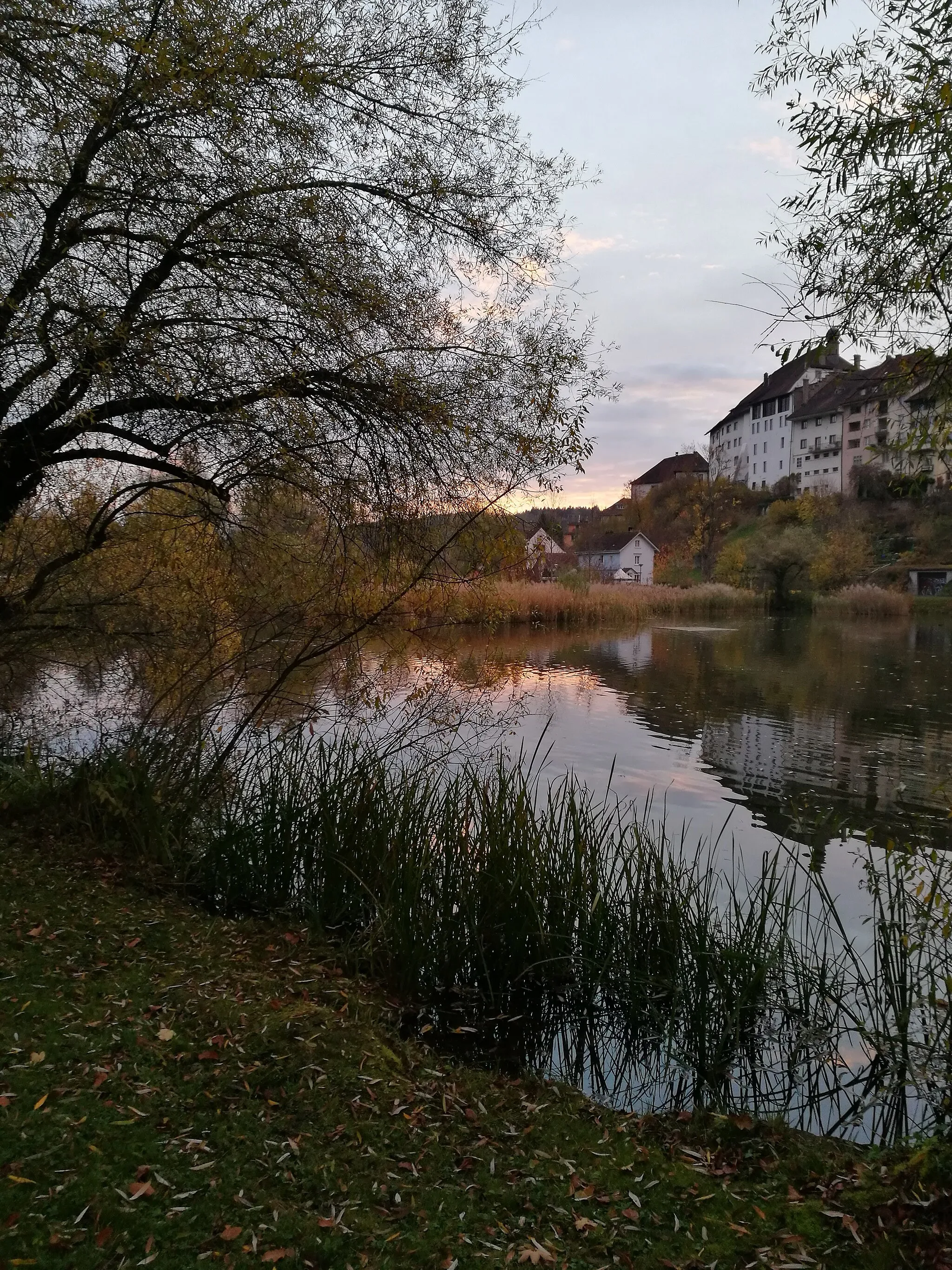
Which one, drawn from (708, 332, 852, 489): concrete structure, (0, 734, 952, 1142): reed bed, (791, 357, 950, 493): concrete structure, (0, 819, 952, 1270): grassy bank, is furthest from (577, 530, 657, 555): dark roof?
(0, 819, 952, 1270): grassy bank

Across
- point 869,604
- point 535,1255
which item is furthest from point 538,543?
point 869,604

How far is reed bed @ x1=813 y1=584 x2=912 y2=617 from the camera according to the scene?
46.6m

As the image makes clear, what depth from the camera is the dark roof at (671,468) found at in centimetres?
9875

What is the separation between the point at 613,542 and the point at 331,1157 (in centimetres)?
8020

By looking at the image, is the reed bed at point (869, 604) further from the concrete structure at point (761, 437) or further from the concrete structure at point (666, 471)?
the concrete structure at point (666, 471)

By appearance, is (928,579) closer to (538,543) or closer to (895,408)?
(538,543)

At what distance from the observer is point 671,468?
105250 mm

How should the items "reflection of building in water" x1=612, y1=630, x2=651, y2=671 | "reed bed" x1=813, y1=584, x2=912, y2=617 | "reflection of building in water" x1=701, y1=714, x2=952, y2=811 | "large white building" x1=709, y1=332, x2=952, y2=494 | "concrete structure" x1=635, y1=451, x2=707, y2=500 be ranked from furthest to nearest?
"concrete structure" x1=635, y1=451, x2=707, y2=500, "large white building" x1=709, y1=332, x2=952, y2=494, "reed bed" x1=813, y1=584, x2=912, y2=617, "reflection of building in water" x1=612, y1=630, x2=651, y2=671, "reflection of building in water" x1=701, y1=714, x2=952, y2=811

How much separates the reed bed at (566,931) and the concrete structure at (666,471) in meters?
89.6

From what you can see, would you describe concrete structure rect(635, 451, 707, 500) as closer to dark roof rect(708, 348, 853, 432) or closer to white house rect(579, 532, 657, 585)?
dark roof rect(708, 348, 853, 432)

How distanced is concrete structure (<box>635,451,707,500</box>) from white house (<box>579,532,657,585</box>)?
13.9m

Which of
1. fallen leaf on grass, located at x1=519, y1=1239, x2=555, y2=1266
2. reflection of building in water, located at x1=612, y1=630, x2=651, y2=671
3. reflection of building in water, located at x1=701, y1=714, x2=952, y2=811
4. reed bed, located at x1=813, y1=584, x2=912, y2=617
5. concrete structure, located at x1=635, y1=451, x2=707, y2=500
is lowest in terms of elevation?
reflection of building in water, located at x1=701, y1=714, x2=952, y2=811

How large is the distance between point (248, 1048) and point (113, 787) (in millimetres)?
2801

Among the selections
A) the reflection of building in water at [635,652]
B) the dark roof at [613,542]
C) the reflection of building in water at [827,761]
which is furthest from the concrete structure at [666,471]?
the reflection of building in water at [827,761]
